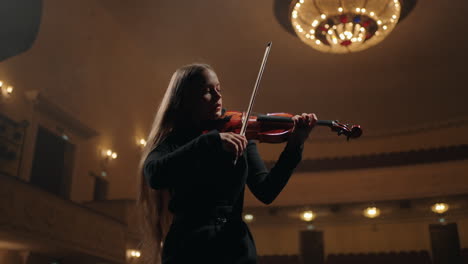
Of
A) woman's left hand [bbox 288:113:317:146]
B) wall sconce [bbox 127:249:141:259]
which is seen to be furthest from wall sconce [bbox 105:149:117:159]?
woman's left hand [bbox 288:113:317:146]

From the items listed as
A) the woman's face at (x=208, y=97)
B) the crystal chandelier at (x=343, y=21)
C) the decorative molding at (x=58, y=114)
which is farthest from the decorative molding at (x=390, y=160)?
the woman's face at (x=208, y=97)

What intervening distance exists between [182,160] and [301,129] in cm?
33

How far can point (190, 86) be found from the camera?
1.08m

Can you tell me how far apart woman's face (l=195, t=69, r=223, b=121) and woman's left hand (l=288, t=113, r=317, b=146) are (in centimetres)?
18

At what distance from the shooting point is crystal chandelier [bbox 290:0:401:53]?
6043 millimetres

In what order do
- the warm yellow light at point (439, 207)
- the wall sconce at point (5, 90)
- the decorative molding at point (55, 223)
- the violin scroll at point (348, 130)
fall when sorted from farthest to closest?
the warm yellow light at point (439, 207), the wall sconce at point (5, 90), the decorative molding at point (55, 223), the violin scroll at point (348, 130)

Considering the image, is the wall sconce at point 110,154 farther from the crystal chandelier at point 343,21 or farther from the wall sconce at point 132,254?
the crystal chandelier at point 343,21

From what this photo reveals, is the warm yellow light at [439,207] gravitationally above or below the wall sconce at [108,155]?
below

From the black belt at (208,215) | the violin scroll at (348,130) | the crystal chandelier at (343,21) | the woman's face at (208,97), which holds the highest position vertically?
the crystal chandelier at (343,21)

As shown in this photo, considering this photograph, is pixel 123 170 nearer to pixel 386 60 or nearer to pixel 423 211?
pixel 386 60

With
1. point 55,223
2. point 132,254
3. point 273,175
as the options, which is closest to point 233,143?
point 273,175

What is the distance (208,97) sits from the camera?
3.51ft

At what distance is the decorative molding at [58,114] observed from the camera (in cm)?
633

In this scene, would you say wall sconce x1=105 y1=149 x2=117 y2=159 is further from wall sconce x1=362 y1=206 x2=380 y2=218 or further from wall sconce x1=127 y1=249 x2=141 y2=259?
wall sconce x1=362 y1=206 x2=380 y2=218
